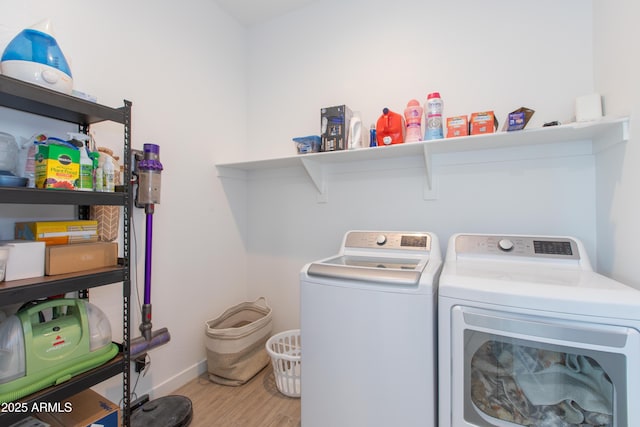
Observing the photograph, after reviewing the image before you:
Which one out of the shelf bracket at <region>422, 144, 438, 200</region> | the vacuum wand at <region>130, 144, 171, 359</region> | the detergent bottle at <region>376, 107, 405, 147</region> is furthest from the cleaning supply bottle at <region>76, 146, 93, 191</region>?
the shelf bracket at <region>422, 144, 438, 200</region>

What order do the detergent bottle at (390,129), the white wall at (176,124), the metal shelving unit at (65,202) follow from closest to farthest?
1. the metal shelving unit at (65,202)
2. the white wall at (176,124)
3. the detergent bottle at (390,129)

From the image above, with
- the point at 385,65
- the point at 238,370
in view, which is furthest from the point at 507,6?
the point at 238,370

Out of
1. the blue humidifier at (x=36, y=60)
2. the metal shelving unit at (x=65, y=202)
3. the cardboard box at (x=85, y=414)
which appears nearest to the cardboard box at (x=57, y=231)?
the metal shelving unit at (x=65, y=202)

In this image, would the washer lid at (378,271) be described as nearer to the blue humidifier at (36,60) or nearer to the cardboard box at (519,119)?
the cardboard box at (519,119)

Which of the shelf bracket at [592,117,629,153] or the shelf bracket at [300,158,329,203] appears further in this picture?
the shelf bracket at [300,158,329,203]

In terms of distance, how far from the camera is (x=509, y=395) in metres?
1.02

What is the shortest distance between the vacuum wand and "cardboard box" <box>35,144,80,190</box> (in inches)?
17.9

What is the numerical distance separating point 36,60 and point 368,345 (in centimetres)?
168

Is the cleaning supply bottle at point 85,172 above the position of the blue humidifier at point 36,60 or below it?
below

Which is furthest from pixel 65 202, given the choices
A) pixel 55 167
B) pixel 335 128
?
pixel 335 128

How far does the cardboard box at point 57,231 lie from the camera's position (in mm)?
1120

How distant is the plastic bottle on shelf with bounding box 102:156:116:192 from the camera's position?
1.28 m

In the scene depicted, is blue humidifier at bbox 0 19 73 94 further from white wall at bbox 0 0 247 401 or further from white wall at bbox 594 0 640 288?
white wall at bbox 594 0 640 288

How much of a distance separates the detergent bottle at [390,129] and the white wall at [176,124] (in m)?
1.28
